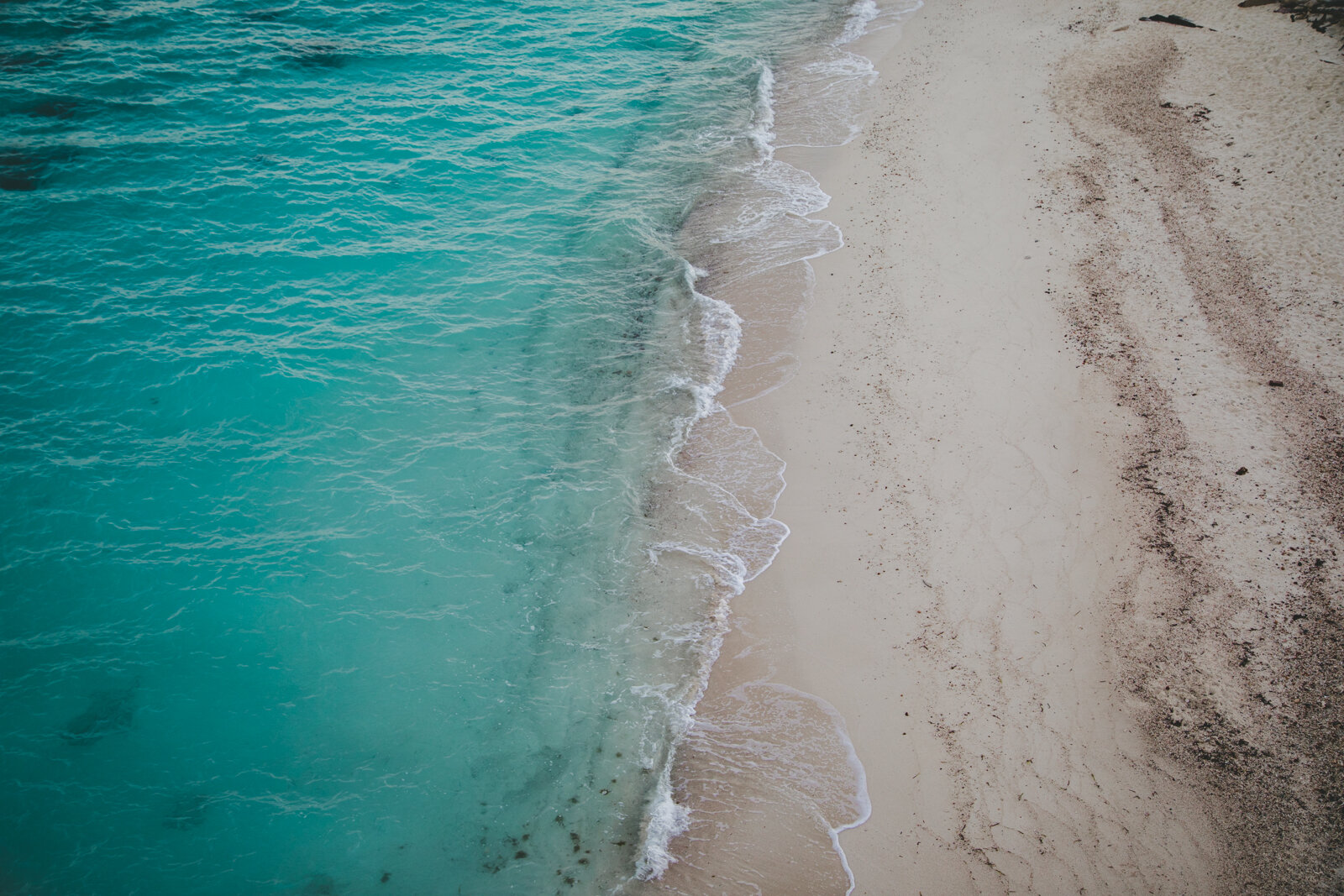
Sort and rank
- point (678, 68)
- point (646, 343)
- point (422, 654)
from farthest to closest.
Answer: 1. point (678, 68)
2. point (646, 343)
3. point (422, 654)

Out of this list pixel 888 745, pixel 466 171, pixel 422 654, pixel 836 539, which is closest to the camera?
pixel 888 745

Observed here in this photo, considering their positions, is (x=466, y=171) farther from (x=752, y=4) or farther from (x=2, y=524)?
(x=752, y=4)

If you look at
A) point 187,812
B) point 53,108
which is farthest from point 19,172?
point 187,812

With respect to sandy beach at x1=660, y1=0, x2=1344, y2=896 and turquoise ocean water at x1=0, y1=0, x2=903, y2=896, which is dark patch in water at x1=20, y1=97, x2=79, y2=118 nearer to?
turquoise ocean water at x1=0, y1=0, x2=903, y2=896

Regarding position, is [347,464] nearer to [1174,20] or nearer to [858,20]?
[858,20]

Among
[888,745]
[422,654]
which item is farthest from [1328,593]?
[422,654]

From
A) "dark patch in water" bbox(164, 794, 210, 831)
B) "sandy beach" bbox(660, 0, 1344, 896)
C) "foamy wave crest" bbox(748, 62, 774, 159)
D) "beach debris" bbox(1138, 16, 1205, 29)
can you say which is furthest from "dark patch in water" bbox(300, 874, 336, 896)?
"beach debris" bbox(1138, 16, 1205, 29)

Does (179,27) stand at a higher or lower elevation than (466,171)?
higher

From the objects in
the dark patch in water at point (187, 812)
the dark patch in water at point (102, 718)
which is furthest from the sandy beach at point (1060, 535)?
the dark patch in water at point (102, 718)
